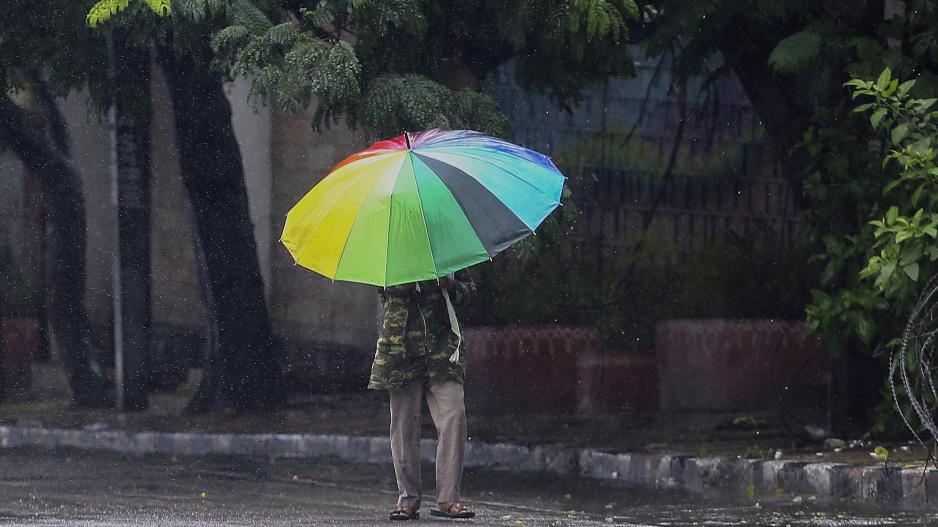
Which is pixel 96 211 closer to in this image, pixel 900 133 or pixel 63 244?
pixel 63 244

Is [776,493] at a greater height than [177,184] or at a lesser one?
lesser

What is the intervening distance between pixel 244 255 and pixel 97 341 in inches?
107

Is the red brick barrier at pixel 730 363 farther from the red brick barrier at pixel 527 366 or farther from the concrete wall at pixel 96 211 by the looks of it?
the concrete wall at pixel 96 211

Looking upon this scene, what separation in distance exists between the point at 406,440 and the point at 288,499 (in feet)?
5.22

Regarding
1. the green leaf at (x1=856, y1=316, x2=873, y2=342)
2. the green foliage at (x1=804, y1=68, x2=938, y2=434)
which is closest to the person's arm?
the green foliage at (x1=804, y1=68, x2=938, y2=434)

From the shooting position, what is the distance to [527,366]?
12203 mm

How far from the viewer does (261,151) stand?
46.7ft

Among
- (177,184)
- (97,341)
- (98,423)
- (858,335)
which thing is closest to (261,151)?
(177,184)

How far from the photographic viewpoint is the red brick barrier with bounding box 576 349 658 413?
12219 mm

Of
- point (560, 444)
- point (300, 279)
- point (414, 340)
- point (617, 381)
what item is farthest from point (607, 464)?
point (300, 279)

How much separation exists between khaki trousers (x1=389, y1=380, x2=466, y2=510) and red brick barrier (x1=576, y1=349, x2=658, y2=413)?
5215mm

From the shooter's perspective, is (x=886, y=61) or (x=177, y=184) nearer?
(x=886, y=61)

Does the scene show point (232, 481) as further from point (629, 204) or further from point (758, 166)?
point (758, 166)

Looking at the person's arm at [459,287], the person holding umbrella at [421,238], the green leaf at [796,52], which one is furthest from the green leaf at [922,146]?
the person's arm at [459,287]
